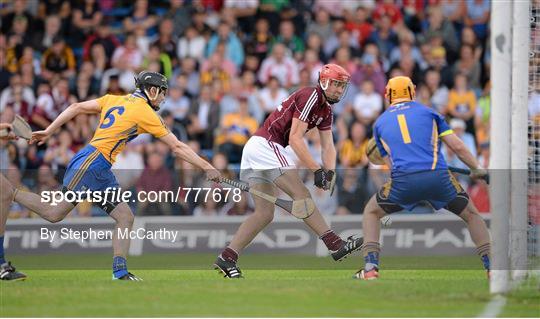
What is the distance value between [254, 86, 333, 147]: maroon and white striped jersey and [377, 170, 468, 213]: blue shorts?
146 cm

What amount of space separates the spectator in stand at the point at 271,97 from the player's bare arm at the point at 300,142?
8.07 metres

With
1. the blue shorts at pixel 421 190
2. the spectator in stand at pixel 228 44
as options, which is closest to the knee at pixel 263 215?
the blue shorts at pixel 421 190

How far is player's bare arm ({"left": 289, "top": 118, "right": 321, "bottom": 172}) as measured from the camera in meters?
13.0

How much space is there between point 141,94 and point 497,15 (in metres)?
3.96

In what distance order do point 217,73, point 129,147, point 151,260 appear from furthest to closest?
point 217,73 < point 129,147 < point 151,260

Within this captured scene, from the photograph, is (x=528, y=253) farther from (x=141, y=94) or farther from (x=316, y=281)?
(x=141, y=94)

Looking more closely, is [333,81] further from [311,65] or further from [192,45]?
[192,45]

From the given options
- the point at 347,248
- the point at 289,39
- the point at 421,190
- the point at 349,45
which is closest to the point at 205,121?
the point at 289,39

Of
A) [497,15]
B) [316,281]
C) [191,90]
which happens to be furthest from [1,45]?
[497,15]

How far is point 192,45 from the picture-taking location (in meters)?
22.7

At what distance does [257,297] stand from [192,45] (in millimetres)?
12477

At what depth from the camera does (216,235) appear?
17.9 meters

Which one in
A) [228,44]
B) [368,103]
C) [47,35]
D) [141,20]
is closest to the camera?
[368,103]

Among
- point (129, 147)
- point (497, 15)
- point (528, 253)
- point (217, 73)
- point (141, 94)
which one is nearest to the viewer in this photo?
point (497, 15)
